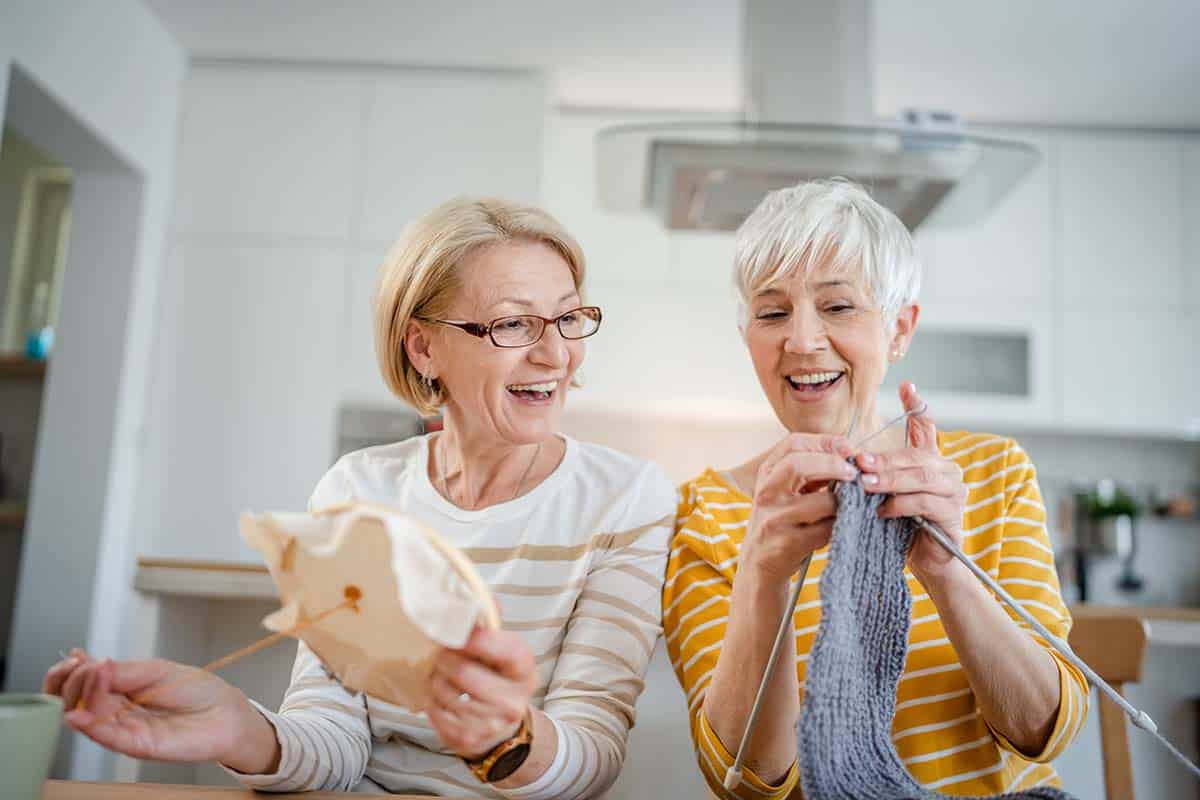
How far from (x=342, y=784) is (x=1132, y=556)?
352 cm

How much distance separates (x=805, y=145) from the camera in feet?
7.16

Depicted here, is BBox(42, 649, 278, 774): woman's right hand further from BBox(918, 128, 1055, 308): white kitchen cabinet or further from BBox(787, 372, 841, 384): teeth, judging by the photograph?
BBox(918, 128, 1055, 308): white kitchen cabinet

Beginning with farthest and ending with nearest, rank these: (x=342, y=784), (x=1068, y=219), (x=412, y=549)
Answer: (x=1068, y=219) < (x=342, y=784) < (x=412, y=549)

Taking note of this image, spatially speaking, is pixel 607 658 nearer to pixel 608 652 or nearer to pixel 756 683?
pixel 608 652

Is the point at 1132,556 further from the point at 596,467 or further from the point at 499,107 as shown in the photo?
the point at 596,467

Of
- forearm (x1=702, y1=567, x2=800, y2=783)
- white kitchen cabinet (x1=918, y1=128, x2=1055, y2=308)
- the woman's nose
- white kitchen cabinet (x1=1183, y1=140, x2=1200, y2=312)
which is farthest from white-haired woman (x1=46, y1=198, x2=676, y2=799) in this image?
white kitchen cabinet (x1=1183, y1=140, x2=1200, y2=312)

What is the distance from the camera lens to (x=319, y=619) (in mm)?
608

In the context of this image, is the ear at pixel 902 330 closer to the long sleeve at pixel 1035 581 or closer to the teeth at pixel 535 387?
the long sleeve at pixel 1035 581

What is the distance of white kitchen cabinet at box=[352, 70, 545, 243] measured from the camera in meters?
3.37

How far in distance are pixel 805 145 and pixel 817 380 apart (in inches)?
48.9

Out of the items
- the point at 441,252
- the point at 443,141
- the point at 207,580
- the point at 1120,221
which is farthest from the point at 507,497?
the point at 1120,221

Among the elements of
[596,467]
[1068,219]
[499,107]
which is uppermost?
[499,107]

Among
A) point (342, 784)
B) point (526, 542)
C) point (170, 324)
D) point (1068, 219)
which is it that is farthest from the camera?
point (1068, 219)

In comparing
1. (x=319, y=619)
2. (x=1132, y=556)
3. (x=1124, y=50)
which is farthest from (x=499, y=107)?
(x=319, y=619)
